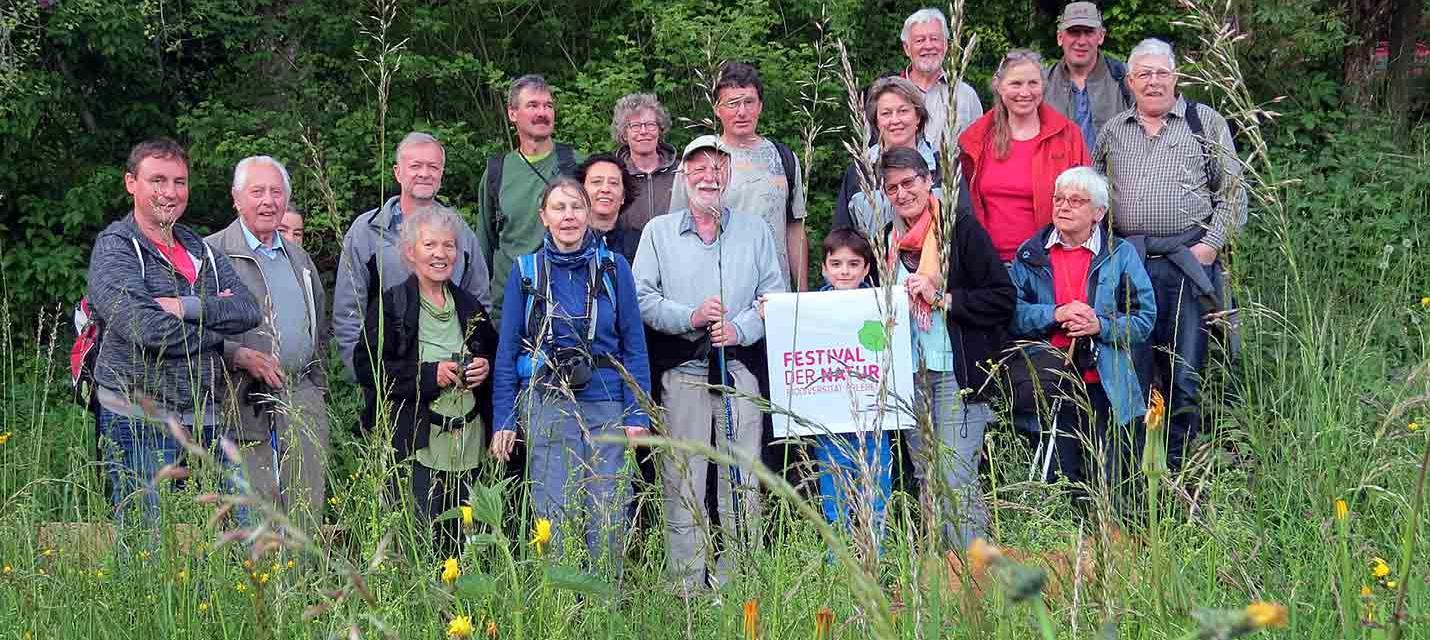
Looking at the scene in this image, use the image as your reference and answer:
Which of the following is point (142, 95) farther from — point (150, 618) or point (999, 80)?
point (150, 618)

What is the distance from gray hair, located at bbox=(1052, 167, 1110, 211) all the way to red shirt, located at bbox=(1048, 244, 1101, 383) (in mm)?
205

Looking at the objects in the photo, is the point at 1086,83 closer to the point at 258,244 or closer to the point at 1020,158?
the point at 1020,158

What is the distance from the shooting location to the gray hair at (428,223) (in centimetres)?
504

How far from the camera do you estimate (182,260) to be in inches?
187

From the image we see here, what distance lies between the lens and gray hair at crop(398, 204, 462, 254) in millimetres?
5039

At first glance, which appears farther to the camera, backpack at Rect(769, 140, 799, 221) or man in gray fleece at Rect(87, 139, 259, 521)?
backpack at Rect(769, 140, 799, 221)

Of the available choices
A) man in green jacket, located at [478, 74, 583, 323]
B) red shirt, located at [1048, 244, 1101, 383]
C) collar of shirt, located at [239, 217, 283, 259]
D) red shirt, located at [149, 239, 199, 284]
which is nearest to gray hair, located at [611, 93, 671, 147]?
man in green jacket, located at [478, 74, 583, 323]

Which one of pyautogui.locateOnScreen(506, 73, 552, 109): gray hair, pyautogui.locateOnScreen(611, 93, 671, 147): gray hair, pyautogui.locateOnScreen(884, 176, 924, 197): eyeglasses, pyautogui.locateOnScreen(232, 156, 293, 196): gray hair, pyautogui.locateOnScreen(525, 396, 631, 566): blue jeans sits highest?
pyautogui.locateOnScreen(506, 73, 552, 109): gray hair

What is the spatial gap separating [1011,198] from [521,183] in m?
2.10

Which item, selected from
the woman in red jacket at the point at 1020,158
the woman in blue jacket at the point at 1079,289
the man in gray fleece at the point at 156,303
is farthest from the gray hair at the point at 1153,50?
the man in gray fleece at the point at 156,303

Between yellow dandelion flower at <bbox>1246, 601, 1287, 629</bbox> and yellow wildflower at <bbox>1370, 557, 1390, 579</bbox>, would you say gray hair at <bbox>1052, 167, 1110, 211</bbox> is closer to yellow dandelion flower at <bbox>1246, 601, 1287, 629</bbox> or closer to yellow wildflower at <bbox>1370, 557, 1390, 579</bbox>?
yellow wildflower at <bbox>1370, 557, 1390, 579</bbox>

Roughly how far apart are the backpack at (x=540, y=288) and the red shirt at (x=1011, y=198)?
5.55 feet

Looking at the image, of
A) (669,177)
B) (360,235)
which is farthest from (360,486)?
(669,177)

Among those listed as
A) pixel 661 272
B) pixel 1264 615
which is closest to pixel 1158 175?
pixel 661 272
